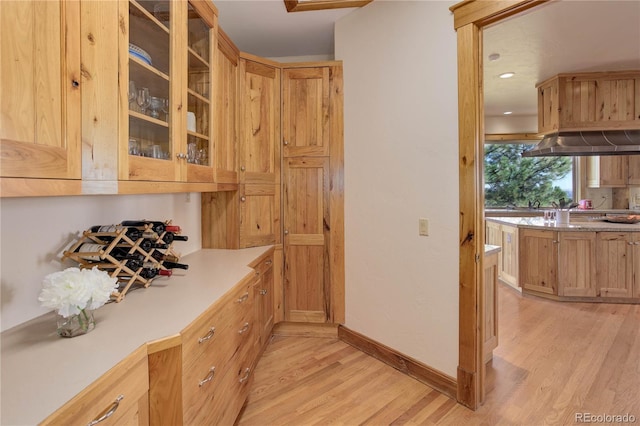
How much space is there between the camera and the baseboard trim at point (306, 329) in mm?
2992

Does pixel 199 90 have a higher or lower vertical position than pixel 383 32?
lower

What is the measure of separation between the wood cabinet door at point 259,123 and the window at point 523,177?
481cm

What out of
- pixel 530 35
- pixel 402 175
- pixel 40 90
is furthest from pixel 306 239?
pixel 530 35

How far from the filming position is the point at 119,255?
1.51 meters

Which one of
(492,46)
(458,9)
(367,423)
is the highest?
(492,46)

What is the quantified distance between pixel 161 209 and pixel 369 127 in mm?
1623

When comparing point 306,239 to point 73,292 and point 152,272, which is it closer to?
point 152,272

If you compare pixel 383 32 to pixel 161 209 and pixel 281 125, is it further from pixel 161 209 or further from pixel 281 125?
pixel 161 209

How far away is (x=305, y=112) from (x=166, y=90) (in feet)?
5.06

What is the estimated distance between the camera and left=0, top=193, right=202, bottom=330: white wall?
115 centimetres

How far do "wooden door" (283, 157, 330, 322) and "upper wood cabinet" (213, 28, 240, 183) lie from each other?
1.76ft

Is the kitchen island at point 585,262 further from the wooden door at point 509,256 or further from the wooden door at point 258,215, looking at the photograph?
the wooden door at point 258,215

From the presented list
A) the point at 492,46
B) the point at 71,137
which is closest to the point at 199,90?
the point at 71,137

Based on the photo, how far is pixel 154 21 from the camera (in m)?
1.45
